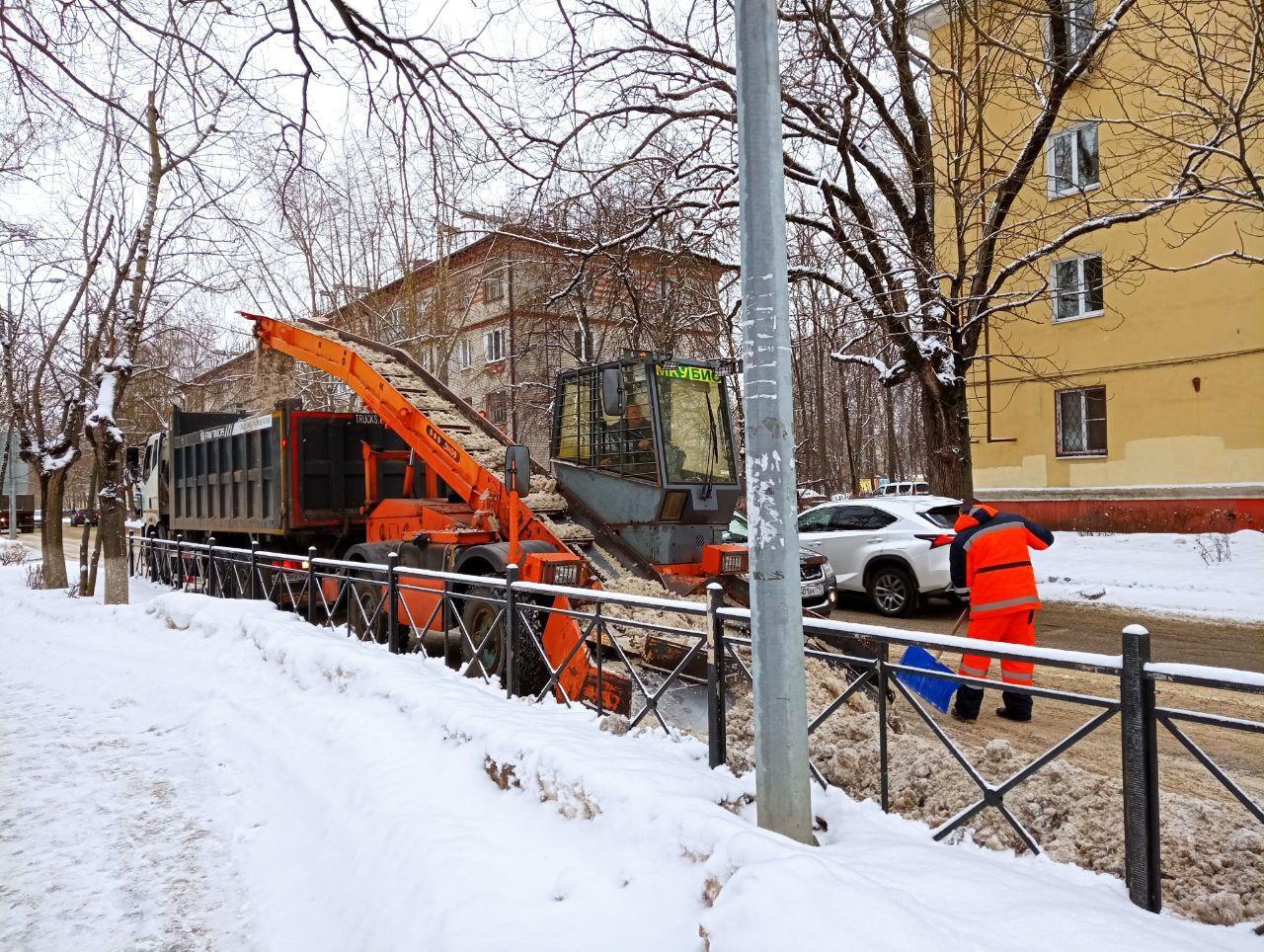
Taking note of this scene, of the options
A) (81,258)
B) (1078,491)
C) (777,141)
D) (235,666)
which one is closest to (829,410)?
(1078,491)

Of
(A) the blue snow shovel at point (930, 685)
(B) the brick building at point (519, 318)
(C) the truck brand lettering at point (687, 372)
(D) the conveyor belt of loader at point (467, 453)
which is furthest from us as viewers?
(B) the brick building at point (519, 318)

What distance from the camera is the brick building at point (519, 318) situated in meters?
14.7

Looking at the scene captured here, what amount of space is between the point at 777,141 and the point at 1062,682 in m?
6.20

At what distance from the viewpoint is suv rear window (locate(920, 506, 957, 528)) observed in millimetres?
10867

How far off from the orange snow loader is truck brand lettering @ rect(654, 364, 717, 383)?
1 centimetres

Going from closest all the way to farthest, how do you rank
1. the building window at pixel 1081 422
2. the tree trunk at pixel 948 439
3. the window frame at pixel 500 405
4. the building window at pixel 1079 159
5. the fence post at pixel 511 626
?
the fence post at pixel 511 626, the tree trunk at pixel 948 439, the building window at pixel 1079 159, the building window at pixel 1081 422, the window frame at pixel 500 405

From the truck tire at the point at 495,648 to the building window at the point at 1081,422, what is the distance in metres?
15.6

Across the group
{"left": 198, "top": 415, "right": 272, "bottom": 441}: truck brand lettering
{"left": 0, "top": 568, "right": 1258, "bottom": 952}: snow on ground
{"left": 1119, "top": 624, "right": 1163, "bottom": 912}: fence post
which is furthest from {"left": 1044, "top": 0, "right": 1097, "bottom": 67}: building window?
{"left": 198, "top": 415, "right": 272, "bottom": 441}: truck brand lettering

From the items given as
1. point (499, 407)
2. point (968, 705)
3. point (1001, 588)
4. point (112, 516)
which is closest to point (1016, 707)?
point (968, 705)

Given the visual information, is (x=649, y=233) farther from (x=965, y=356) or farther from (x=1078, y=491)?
(x=1078, y=491)

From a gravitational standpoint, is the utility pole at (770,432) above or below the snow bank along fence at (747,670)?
above

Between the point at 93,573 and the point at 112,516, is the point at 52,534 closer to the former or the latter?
the point at 93,573

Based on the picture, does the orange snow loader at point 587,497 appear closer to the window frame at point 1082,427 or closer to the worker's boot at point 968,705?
the worker's boot at point 968,705

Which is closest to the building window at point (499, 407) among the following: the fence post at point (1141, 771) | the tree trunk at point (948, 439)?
the tree trunk at point (948, 439)
